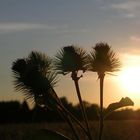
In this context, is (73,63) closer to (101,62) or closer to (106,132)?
(101,62)

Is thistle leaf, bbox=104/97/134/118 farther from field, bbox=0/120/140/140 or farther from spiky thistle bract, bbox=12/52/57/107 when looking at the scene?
field, bbox=0/120/140/140

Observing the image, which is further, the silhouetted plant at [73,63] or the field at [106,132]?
the field at [106,132]

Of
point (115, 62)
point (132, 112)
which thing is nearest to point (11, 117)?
point (132, 112)

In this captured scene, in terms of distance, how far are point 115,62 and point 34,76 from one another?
1.99 m

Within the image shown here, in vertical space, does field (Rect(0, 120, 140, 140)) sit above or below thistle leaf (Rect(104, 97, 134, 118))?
above

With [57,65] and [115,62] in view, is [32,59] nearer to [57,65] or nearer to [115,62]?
[57,65]

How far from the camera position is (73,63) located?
11500 millimetres

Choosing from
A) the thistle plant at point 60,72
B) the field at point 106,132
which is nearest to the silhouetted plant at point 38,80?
the thistle plant at point 60,72

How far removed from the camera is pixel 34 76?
35.9ft

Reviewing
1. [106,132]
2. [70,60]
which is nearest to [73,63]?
[70,60]

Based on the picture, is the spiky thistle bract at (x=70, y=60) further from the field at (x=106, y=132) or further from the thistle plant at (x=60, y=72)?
the field at (x=106, y=132)

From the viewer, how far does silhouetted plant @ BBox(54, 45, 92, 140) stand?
37.7ft

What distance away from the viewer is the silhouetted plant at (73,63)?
11.5m

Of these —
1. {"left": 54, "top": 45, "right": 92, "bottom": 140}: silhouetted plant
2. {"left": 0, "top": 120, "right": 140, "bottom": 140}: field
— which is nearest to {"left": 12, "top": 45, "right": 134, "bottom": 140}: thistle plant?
{"left": 54, "top": 45, "right": 92, "bottom": 140}: silhouetted plant
